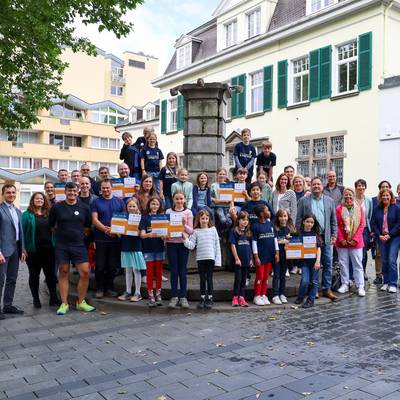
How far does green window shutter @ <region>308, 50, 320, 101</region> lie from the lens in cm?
2059

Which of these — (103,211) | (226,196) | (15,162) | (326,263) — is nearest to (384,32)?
(226,196)

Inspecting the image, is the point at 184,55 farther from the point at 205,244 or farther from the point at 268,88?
the point at 205,244

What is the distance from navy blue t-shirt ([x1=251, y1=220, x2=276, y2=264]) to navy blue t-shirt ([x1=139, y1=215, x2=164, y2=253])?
1539 millimetres

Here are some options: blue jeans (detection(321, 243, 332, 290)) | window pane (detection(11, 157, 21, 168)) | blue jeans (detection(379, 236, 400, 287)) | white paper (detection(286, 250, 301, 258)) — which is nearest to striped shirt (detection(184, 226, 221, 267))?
white paper (detection(286, 250, 301, 258))

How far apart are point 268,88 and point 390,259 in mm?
14826

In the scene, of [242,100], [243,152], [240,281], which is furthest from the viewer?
[242,100]

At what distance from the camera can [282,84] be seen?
878 inches

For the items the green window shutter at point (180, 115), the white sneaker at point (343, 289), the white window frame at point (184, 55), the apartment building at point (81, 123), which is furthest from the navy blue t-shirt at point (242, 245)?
the apartment building at point (81, 123)

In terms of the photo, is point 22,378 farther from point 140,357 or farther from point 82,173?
point 82,173

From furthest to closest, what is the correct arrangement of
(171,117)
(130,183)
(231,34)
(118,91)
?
(118,91) → (171,117) → (231,34) → (130,183)

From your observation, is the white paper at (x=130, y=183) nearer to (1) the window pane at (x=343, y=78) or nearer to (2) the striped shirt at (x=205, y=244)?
(2) the striped shirt at (x=205, y=244)

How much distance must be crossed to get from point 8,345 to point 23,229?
8.37ft

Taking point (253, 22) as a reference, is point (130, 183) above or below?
below

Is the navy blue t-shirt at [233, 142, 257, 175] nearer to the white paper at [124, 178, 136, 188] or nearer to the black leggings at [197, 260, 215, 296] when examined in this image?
the white paper at [124, 178, 136, 188]
